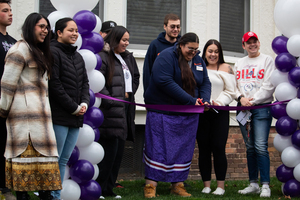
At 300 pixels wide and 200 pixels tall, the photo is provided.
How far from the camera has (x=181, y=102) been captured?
5.05m

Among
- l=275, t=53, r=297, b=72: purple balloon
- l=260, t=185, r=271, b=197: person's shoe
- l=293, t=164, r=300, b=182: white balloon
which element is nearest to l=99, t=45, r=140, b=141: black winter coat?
l=260, t=185, r=271, b=197: person's shoe

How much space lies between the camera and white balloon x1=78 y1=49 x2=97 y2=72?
459 centimetres

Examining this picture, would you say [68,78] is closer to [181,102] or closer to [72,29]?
[72,29]

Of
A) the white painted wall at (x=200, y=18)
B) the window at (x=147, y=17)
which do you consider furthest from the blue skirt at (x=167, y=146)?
the window at (x=147, y=17)

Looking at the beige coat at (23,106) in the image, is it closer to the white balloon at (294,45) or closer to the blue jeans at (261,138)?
the blue jeans at (261,138)

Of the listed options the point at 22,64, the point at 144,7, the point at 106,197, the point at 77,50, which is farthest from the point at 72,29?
the point at 144,7

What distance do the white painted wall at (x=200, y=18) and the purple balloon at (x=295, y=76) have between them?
257cm

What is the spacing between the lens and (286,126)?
523cm

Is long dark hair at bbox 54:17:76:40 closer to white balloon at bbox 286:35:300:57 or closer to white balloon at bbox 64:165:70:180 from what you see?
white balloon at bbox 64:165:70:180

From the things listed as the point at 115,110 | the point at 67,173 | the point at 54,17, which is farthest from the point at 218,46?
the point at 67,173

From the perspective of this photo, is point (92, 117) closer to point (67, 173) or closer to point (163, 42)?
point (67, 173)

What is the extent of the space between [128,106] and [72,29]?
159cm

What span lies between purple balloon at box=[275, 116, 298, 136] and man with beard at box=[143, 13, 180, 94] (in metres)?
1.90

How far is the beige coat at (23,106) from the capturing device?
3.71m
